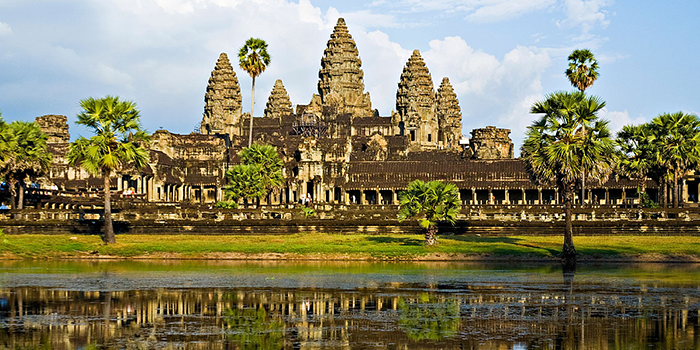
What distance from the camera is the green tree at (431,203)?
49125 millimetres

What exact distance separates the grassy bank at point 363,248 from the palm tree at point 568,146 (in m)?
3.12

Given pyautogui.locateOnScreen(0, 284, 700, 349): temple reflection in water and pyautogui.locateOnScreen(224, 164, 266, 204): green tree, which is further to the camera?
pyautogui.locateOnScreen(224, 164, 266, 204): green tree

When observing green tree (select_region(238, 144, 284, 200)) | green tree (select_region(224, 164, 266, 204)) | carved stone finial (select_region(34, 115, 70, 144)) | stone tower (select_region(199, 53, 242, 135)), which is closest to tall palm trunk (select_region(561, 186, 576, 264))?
green tree (select_region(224, 164, 266, 204))

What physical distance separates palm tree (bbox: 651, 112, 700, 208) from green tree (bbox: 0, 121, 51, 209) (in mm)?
46096

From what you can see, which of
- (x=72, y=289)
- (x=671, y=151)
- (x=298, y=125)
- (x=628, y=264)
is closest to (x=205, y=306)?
(x=72, y=289)

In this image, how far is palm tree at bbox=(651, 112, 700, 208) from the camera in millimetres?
66625

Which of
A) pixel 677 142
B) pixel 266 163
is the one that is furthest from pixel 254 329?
pixel 266 163

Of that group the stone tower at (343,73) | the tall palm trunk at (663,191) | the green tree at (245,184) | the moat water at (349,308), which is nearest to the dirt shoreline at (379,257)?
the moat water at (349,308)

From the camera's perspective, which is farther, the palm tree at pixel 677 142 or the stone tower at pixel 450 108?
the stone tower at pixel 450 108

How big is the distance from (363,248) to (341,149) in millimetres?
60141

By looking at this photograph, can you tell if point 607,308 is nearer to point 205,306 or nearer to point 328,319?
point 328,319

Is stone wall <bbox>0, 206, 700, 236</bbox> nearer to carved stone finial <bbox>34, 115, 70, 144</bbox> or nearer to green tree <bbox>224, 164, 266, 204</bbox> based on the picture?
green tree <bbox>224, 164, 266, 204</bbox>

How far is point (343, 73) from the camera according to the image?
163625 mm

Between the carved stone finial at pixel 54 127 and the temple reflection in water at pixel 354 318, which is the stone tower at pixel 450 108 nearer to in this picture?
the carved stone finial at pixel 54 127
